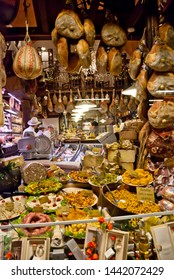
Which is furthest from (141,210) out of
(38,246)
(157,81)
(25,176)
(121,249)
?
(25,176)

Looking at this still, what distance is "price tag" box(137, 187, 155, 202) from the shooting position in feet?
6.74

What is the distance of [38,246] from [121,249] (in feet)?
1.44

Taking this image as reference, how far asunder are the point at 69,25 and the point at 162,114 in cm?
106

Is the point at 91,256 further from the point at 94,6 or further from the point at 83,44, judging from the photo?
the point at 94,6

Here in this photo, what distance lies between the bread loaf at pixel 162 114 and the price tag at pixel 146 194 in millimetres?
568

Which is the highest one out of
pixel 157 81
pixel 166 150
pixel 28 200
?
pixel 157 81

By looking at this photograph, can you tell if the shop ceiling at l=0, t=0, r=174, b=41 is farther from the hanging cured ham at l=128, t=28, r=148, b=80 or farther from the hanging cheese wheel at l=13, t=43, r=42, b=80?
the hanging cheese wheel at l=13, t=43, r=42, b=80

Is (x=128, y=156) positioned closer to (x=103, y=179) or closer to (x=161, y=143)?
(x=103, y=179)

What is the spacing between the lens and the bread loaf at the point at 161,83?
1987 millimetres

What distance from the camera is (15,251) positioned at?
4.17 feet

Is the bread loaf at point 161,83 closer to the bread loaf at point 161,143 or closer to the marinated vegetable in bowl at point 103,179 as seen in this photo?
the bread loaf at point 161,143

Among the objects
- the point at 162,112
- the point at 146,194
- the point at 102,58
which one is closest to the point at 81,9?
the point at 102,58

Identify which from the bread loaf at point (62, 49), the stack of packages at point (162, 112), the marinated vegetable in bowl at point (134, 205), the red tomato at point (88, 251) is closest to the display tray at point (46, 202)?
the marinated vegetable in bowl at point (134, 205)
